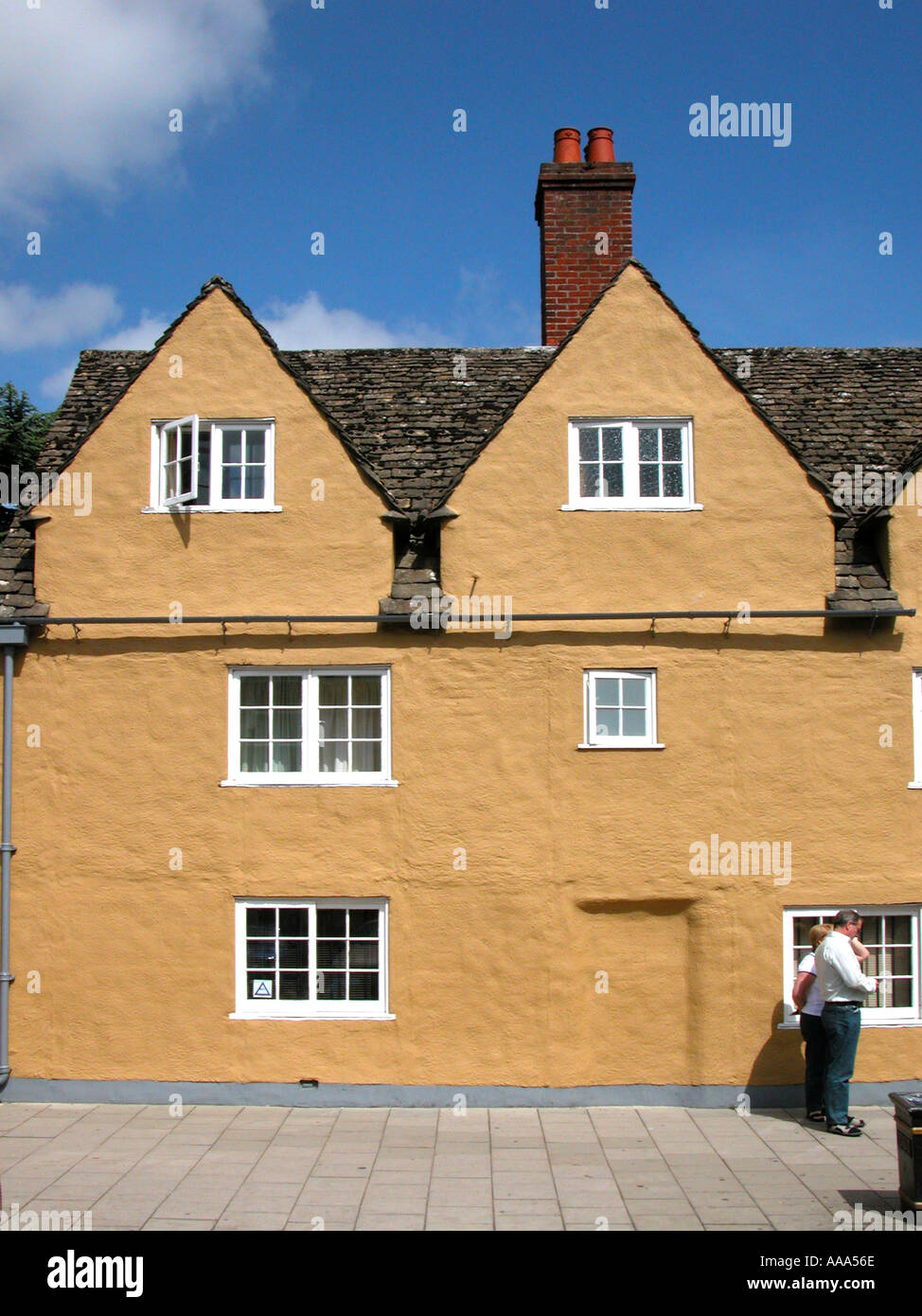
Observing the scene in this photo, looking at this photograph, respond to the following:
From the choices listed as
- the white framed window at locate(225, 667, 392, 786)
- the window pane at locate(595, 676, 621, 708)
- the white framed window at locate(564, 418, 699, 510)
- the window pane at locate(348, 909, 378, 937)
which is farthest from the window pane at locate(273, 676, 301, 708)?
the white framed window at locate(564, 418, 699, 510)

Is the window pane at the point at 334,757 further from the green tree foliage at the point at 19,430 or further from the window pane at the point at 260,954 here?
the green tree foliage at the point at 19,430

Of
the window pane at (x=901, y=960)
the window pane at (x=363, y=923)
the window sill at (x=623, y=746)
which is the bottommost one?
the window pane at (x=901, y=960)

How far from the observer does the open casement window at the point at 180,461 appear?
38.5 ft

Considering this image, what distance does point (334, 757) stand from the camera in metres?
11.7

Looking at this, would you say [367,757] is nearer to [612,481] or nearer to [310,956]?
[310,956]

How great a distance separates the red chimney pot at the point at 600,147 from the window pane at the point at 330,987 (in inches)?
461

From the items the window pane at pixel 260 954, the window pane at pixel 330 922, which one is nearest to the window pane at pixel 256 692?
the window pane at pixel 330 922

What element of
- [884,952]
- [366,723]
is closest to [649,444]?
[366,723]

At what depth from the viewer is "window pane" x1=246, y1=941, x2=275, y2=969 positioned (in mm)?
11547

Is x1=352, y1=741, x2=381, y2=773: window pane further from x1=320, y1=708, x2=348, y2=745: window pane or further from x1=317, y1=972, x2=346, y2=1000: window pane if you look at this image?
x1=317, y1=972, x2=346, y2=1000: window pane

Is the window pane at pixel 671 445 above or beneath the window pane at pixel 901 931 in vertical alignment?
above

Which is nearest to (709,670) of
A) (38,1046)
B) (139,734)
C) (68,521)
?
(139,734)

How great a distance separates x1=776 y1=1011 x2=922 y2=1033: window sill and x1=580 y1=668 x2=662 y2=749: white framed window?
331cm

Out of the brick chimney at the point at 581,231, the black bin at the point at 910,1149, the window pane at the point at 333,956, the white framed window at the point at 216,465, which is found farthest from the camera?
the brick chimney at the point at 581,231
